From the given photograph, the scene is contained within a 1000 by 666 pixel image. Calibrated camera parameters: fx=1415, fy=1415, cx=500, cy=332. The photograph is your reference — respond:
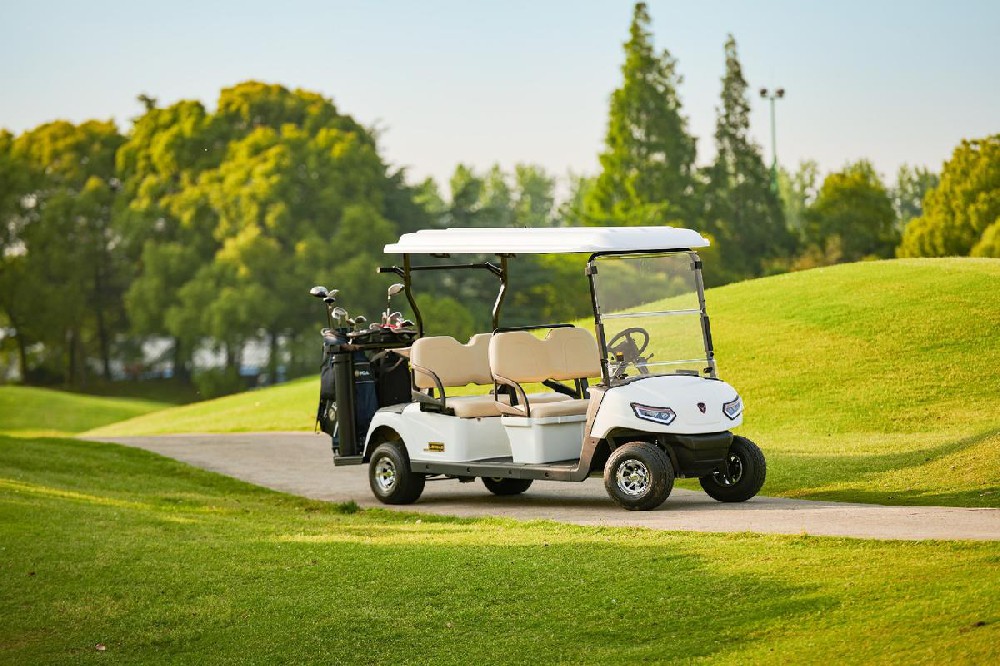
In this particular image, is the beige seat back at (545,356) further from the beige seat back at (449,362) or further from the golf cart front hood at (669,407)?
the golf cart front hood at (669,407)

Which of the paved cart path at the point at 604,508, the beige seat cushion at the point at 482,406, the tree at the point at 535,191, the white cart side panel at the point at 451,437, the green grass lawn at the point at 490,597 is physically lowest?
the green grass lawn at the point at 490,597

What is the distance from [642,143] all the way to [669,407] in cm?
4886

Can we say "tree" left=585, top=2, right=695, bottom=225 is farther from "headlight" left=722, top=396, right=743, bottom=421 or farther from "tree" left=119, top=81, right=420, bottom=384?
"headlight" left=722, top=396, right=743, bottom=421

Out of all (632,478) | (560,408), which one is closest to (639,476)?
(632,478)

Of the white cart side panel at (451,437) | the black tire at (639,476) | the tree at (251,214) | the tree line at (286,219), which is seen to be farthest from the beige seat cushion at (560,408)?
the tree at (251,214)

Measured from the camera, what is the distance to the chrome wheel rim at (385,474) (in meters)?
14.2

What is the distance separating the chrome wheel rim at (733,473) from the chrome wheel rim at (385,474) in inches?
131

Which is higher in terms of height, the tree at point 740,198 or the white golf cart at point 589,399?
the tree at point 740,198

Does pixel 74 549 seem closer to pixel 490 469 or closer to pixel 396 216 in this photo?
pixel 490 469

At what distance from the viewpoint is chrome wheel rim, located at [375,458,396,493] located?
46.6 feet

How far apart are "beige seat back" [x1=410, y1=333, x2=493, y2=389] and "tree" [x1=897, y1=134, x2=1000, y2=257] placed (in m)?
44.5

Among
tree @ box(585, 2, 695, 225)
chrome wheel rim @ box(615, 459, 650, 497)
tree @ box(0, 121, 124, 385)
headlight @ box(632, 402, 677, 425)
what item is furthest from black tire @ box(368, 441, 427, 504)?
tree @ box(0, 121, 124, 385)

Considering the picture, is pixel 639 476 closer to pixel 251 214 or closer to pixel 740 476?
pixel 740 476

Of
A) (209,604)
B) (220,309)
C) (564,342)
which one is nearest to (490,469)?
(564,342)
